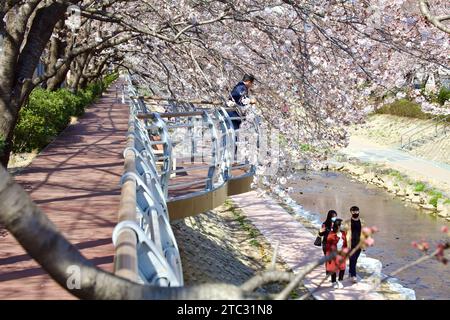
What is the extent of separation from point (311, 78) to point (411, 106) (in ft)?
95.5

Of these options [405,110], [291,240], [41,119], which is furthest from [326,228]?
[405,110]

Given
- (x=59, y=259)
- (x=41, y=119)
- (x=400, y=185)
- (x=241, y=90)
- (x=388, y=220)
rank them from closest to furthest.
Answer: (x=59, y=259), (x=241, y=90), (x=41, y=119), (x=388, y=220), (x=400, y=185)

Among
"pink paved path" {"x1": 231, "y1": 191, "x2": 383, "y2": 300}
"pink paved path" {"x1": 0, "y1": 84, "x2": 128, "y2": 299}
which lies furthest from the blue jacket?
"pink paved path" {"x1": 231, "y1": 191, "x2": 383, "y2": 300}

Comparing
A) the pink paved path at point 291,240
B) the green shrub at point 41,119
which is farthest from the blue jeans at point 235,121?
the green shrub at point 41,119

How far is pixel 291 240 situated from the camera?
49.6 feet

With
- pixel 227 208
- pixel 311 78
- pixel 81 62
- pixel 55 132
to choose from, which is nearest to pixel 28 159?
pixel 55 132

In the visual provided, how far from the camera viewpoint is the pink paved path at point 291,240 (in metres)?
10.3

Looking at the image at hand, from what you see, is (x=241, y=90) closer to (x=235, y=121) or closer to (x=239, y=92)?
(x=239, y=92)

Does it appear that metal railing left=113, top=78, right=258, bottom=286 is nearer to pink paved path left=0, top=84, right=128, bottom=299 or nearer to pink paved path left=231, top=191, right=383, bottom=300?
pink paved path left=0, top=84, right=128, bottom=299

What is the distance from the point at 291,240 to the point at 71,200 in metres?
8.09

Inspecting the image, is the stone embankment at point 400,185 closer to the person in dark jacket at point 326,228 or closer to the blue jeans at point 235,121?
the person in dark jacket at point 326,228

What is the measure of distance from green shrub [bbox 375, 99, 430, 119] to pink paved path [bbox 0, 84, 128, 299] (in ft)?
75.2

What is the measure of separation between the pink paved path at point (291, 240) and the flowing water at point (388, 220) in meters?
1.61

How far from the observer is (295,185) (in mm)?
Result: 26844
